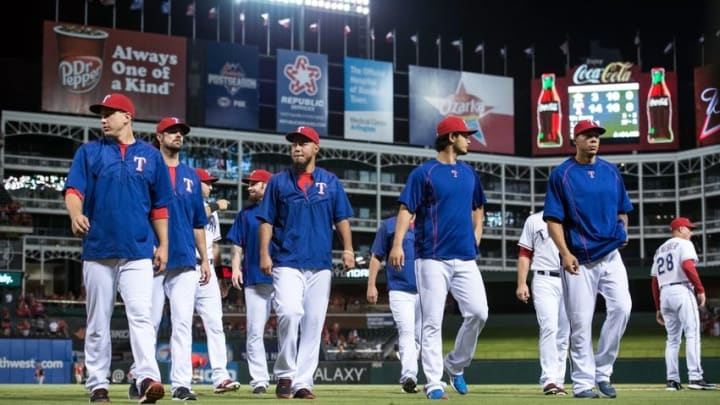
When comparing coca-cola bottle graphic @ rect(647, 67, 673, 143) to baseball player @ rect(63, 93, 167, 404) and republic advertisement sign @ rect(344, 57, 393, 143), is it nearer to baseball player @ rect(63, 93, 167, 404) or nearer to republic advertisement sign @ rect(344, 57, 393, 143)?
republic advertisement sign @ rect(344, 57, 393, 143)

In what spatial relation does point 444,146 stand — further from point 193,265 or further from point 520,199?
point 520,199

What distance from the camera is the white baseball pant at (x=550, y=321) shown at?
42.9 feet

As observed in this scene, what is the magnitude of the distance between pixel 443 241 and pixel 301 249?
137cm

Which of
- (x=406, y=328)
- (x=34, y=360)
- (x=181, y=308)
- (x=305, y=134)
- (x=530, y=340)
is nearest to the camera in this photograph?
(x=305, y=134)

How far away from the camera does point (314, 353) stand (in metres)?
10.6

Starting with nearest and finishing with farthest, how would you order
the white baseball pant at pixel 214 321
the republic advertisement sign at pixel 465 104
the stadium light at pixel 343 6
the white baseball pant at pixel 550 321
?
the white baseball pant at pixel 214 321 < the white baseball pant at pixel 550 321 < the republic advertisement sign at pixel 465 104 < the stadium light at pixel 343 6

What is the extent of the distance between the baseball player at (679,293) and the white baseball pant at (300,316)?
19.9 feet

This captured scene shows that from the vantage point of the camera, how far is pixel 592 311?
34.5ft

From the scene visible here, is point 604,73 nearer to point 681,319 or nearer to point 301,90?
point 301,90

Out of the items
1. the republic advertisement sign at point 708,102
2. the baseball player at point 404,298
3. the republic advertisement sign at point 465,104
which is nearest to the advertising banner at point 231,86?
the republic advertisement sign at point 465,104

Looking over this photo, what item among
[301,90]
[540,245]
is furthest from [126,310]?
[301,90]

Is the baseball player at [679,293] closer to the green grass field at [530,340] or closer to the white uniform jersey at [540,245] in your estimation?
the white uniform jersey at [540,245]

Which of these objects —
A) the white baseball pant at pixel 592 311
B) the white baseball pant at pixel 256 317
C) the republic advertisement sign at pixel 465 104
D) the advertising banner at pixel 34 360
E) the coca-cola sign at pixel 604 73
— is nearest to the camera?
the white baseball pant at pixel 592 311

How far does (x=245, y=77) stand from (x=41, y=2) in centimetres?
2198
